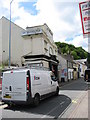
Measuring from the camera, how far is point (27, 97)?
8.18m

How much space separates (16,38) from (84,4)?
21350 mm

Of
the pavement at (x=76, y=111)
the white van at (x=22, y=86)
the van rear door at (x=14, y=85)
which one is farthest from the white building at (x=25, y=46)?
the pavement at (x=76, y=111)

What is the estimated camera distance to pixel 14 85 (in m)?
8.67

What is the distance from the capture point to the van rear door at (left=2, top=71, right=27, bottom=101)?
8375 mm

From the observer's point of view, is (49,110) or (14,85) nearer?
(49,110)

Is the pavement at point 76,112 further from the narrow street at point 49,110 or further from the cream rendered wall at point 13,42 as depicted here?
A: the cream rendered wall at point 13,42

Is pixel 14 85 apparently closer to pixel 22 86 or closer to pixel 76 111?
pixel 22 86

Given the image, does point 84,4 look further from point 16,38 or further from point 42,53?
point 16,38

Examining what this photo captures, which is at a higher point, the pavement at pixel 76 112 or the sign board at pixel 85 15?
the sign board at pixel 85 15

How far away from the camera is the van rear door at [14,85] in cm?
838

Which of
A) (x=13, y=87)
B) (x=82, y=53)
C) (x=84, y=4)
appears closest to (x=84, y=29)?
(x=84, y=4)

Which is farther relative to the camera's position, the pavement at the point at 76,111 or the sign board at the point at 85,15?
the pavement at the point at 76,111

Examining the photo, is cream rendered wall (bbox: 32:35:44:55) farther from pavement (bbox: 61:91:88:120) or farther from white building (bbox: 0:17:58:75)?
pavement (bbox: 61:91:88:120)

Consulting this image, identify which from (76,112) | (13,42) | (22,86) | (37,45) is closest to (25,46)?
(37,45)
